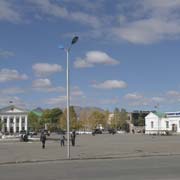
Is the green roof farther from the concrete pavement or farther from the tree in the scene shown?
the concrete pavement

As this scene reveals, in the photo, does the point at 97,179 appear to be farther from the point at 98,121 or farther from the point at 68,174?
the point at 98,121

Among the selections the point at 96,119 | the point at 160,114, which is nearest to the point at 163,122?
the point at 160,114

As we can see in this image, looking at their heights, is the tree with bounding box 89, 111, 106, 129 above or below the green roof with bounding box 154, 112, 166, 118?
below

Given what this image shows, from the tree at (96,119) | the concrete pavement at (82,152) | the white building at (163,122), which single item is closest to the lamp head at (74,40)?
the concrete pavement at (82,152)

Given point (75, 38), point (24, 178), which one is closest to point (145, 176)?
point (24, 178)

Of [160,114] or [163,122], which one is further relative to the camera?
[160,114]

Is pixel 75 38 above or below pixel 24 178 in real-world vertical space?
above

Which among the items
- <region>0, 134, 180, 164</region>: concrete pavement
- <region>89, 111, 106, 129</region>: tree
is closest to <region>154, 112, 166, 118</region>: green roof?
<region>89, 111, 106, 129</region>: tree

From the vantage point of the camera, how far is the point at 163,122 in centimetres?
17912

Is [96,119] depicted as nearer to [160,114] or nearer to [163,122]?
[160,114]

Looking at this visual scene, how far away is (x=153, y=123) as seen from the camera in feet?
595

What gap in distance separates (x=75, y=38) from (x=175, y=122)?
476 feet

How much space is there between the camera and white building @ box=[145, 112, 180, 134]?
170250mm

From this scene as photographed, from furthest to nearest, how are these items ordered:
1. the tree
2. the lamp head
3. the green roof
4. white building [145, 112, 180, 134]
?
the tree, the green roof, white building [145, 112, 180, 134], the lamp head
